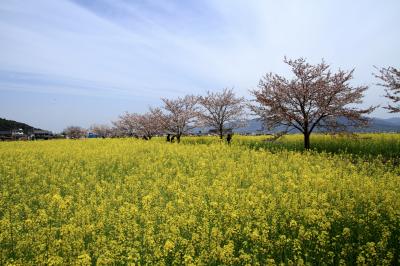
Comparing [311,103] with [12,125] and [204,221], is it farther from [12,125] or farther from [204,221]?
[12,125]

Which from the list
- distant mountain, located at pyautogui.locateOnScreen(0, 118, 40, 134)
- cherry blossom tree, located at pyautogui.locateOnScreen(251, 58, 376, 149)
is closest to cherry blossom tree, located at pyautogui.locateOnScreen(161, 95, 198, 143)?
cherry blossom tree, located at pyautogui.locateOnScreen(251, 58, 376, 149)

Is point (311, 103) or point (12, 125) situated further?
point (12, 125)

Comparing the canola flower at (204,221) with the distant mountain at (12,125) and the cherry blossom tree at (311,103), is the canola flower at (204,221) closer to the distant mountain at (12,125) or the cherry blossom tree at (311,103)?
the cherry blossom tree at (311,103)

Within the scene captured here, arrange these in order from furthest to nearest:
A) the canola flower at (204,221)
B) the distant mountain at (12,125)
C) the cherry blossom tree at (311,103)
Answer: the distant mountain at (12,125) → the cherry blossom tree at (311,103) → the canola flower at (204,221)

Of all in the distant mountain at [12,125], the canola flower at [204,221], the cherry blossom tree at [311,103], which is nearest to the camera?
the canola flower at [204,221]

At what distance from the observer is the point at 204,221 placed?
28.6ft

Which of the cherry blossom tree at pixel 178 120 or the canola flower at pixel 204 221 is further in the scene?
the cherry blossom tree at pixel 178 120

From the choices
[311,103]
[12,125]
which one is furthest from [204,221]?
Answer: [12,125]

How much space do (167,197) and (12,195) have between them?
5.65 meters

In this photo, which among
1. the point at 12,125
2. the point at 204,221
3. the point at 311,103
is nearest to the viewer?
the point at 204,221

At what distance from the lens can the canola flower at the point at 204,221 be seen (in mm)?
7164

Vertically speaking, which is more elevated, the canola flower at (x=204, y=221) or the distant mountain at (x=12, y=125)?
the distant mountain at (x=12, y=125)

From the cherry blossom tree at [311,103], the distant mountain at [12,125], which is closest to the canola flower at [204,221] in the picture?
the cherry blossom tree at [311,103]

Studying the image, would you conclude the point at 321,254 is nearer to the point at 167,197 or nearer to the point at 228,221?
the point at 228,221
